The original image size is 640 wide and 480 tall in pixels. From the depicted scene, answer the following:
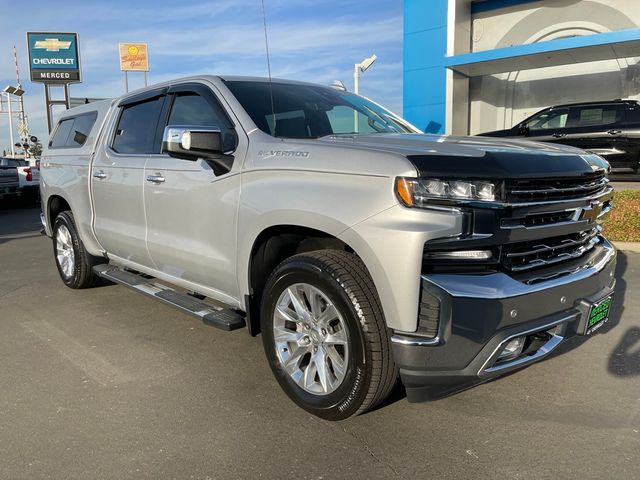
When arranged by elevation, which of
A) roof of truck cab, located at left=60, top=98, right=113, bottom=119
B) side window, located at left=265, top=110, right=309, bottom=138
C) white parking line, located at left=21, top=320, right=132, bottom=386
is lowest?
white parking line, located at left=21, top=320, right=132, bottom=386

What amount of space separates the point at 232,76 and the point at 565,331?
276cm

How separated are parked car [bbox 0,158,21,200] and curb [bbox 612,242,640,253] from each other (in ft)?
50.4

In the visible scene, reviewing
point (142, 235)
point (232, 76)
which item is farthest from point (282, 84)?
point (142, 235)

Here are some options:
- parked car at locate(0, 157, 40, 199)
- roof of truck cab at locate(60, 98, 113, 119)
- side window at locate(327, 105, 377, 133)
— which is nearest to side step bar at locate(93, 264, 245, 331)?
side window at locate(327, 105, 377, 133)

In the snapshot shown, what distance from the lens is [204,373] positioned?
3.71 m

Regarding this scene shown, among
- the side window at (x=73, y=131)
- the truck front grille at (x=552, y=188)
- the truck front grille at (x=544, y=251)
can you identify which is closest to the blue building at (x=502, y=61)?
the side window at (x=73, y=131)

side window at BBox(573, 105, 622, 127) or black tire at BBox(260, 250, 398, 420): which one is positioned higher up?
side window at BBox(573, 105, 622, 127)

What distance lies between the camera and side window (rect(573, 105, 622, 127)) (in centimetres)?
1034

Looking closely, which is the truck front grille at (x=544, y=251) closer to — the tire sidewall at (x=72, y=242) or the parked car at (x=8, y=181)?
the tire sidewall at (x=72, y=242)

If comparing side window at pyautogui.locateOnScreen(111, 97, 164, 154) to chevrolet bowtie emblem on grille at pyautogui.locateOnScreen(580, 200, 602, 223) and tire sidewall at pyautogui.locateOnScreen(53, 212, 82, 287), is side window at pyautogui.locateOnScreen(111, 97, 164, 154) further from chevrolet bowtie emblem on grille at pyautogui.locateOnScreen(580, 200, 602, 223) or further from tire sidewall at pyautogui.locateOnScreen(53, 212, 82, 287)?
chevrolet bowtie emblem on grille at pyautogui.locateOnScreen(580, 200, 602, 223)

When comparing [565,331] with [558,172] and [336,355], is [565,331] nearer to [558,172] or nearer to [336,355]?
[558,172]

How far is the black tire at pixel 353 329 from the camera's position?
103 inches

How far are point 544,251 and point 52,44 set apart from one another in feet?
122

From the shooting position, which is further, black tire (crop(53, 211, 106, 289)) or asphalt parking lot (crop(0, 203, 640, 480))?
black tire (crop(53, 211, 106, 289))
